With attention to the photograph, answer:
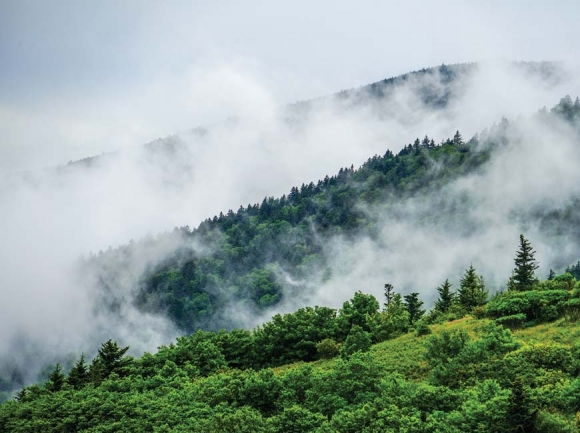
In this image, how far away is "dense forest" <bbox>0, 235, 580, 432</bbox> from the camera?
32750 millimetres

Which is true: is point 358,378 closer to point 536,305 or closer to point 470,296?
point 536,305

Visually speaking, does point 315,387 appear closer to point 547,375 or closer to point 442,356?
point 442,356

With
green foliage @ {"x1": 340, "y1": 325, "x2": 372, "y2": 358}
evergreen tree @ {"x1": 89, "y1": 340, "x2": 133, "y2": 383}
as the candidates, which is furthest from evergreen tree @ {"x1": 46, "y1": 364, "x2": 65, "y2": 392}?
green foliage @ {"x1": 340, "y1": 325, "x2": 372, "y2": 358}

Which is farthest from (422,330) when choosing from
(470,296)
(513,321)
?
(470,296)

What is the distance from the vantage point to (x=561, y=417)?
30.5m

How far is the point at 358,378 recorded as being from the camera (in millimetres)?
39719

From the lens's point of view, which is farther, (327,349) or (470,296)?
(470,296)

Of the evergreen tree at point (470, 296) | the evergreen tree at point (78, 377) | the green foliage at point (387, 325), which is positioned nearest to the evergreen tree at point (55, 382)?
the evergreen tree at point (78, 377)

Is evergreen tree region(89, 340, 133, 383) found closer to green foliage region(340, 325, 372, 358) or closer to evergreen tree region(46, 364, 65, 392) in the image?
evergreen tree region(46, 364, 65, 392)

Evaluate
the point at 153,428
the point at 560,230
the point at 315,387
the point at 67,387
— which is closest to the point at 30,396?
the point at 67,387

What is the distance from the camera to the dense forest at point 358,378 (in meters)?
32.8

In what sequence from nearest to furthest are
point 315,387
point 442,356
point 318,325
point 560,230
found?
point 315,387, point 442,356, point 318,325, point 560,230

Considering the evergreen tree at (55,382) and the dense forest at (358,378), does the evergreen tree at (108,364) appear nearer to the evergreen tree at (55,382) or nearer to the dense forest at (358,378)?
the dense forest at (358,378)

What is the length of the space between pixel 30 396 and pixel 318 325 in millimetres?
28226
